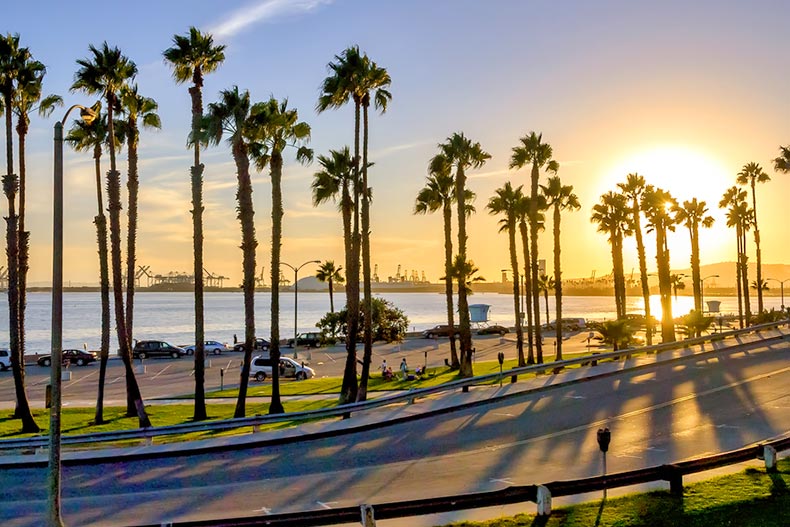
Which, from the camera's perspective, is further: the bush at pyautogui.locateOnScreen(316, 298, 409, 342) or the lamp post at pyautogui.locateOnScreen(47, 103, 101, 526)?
the bush at pyautogui.locateOnScreen(316, 298, 409, 342)

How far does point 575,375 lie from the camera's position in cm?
3225

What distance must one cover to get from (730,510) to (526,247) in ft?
137

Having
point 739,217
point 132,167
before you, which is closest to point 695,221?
point 739,217

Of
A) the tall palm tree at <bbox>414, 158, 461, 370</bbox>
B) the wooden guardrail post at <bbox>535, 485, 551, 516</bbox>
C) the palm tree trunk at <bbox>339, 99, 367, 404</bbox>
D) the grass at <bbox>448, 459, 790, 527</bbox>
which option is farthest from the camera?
the tall palm tree at <bbox>414, 158, 461, 370</bbox>

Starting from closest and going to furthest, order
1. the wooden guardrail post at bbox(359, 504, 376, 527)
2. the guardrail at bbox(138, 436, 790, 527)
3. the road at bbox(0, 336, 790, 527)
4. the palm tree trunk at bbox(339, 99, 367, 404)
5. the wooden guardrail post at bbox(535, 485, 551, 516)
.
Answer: the guardrail at bbox(138, 436, 790, 527) → the wooden guardrail post at bbox(359, 504, 376, 527) → the wooden guardrail post at bbox(535, 485, 551, 516) → the road at bbox(0, 336, 790, 527) → the palm tree trunk at bbox(339, 99, 367, 404)

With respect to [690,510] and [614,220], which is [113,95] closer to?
[690,510]

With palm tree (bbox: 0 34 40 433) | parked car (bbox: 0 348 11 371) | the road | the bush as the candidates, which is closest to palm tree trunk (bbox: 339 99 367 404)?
the road

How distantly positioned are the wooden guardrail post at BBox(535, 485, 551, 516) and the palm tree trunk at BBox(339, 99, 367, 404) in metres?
20.3

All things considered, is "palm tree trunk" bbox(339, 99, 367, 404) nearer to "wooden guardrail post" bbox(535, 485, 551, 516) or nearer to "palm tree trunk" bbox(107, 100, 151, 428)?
"palm tree trunk" bbox(107, 100, 151, 428)

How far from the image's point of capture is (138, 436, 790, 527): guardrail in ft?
38.4

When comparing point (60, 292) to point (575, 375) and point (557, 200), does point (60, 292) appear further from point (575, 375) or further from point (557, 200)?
point (557, 200)

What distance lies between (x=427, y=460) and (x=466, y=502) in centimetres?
741

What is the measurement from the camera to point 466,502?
39.9 ft

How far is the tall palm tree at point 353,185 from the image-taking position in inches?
1318
